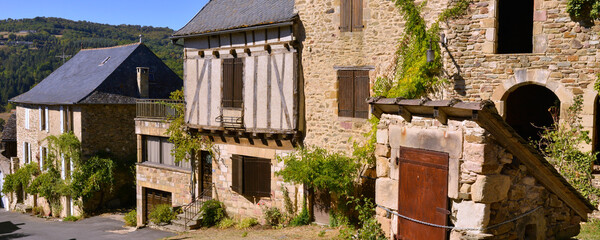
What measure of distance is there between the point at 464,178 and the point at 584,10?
15.2 ft

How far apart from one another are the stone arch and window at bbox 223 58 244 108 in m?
6.37

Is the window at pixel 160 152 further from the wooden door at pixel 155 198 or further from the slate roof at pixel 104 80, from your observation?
the slate roof at pixel 104 80

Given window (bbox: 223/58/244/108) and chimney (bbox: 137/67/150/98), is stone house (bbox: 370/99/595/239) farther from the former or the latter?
chimney (bbox: 137/67/150/98)

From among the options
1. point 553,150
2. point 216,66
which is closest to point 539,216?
point 553,150

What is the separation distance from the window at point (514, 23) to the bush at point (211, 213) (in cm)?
847

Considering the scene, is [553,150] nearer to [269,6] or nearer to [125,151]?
[269,6]

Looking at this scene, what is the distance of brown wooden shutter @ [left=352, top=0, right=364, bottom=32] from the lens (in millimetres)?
10906

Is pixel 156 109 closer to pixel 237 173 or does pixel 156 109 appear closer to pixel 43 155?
pixel 237 173

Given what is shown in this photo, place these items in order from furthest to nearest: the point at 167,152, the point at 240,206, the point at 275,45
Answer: the point at 167,152
the point at 240,206
the point at 275,45

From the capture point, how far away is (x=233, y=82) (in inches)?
519

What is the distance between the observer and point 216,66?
1359 centimetres

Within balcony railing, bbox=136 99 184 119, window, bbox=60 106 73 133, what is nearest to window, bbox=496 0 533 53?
balcony railing, bbox=136 99 184 119

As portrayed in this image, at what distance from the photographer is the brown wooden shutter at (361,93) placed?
10898mm

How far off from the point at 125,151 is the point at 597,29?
680 inches
